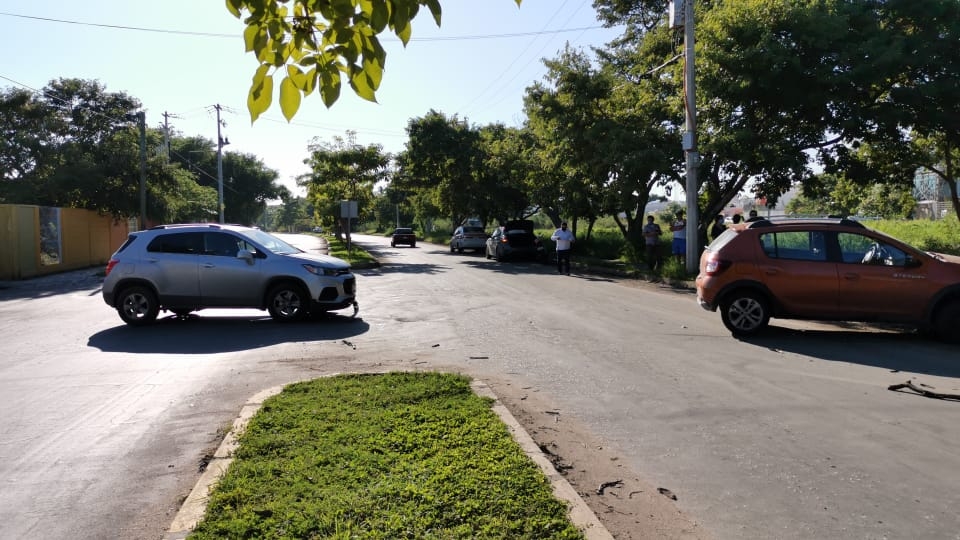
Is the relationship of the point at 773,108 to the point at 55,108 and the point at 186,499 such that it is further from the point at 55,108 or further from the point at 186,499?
the point at 55,108

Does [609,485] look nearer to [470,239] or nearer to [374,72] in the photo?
[374,72]

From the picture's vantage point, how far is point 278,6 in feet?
8.66

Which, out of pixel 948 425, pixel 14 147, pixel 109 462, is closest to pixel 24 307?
pixel 109 462

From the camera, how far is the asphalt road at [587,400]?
3928 millimetres

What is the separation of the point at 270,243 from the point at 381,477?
8283 millimetres

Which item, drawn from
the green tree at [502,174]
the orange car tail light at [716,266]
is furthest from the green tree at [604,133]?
the orange car tail light at [716,266]

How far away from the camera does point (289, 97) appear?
259 centimetres

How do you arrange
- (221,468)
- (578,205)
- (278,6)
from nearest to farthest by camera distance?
(278,6) → (221,468) → (578,205)

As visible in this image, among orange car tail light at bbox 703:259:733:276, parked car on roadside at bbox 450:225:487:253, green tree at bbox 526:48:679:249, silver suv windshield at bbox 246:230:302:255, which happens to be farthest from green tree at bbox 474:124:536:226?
orange car tail light at bbox 703:259:733:276

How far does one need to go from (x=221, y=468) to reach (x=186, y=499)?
0.42m

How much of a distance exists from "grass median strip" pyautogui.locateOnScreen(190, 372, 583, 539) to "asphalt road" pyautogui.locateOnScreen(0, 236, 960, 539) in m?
0.54

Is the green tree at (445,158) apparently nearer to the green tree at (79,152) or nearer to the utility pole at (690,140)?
the green tree at (79,152)

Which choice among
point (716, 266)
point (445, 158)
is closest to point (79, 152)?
point (445, 158)

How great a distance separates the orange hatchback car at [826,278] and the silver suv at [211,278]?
6318 mm
